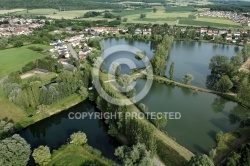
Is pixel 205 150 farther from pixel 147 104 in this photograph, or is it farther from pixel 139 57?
pixel 139 57

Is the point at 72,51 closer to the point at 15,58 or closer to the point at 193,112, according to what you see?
the point at 15,58

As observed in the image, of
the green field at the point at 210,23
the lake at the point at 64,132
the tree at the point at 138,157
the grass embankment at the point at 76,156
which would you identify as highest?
the green field at the point at 210,23

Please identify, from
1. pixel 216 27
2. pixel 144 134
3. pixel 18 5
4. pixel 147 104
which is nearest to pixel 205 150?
pixel 144 134

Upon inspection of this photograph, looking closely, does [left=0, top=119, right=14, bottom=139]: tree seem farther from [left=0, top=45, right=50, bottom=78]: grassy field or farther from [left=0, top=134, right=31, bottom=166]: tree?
[left=0, top=45, right=50, bottom=78]: grassy field

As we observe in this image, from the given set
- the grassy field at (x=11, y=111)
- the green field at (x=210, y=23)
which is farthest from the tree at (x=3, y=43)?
the green field at (x=210, y=23)

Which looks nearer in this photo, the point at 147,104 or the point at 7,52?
the point at 147,104

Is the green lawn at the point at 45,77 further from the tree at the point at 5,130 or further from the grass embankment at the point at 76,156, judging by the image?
the grass embankment at the point at 76,156
